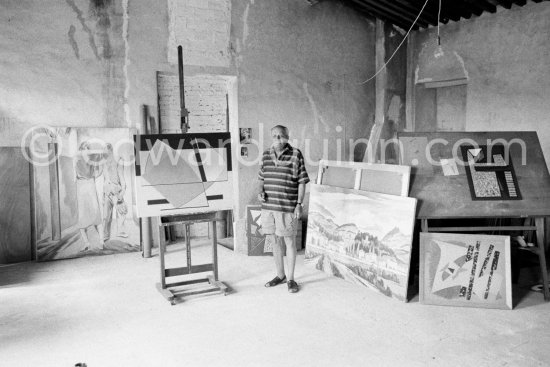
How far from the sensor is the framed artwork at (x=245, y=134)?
19.4 feet

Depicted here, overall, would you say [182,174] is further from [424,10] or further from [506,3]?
[506,3]

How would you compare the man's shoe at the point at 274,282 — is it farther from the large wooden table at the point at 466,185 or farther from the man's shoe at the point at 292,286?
the large wooden table at the point at 466,185

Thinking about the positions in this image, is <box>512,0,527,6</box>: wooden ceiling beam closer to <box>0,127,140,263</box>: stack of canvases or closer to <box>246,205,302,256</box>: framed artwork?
<box>246,205,302,256</box>: framed artwork

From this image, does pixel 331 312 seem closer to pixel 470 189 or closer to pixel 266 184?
pixel 266 184

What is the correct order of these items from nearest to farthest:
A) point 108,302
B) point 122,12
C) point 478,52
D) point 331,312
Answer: point 331,312, point 108,302, point 122,12, point 478,52

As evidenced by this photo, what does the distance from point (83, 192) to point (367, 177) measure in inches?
127

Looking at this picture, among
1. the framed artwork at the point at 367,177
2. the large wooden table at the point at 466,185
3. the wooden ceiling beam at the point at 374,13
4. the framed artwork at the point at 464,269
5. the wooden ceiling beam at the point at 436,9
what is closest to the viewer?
the framed artwork at the point at 464,269

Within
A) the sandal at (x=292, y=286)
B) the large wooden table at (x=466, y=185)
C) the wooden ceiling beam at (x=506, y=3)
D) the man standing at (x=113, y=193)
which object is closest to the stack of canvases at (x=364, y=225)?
the large wooden table at (x=466, y=185)

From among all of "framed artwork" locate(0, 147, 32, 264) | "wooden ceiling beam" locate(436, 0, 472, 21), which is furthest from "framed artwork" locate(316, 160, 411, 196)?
"framed artwork" locate(0, 147, 32, 264)

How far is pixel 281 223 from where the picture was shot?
419 centimetres

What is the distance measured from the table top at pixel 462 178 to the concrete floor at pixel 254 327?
77 cm

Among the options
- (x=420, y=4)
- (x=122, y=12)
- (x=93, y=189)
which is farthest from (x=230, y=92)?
(x=420, y=4)

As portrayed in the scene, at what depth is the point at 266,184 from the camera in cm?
426

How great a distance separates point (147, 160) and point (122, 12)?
2.31 m
